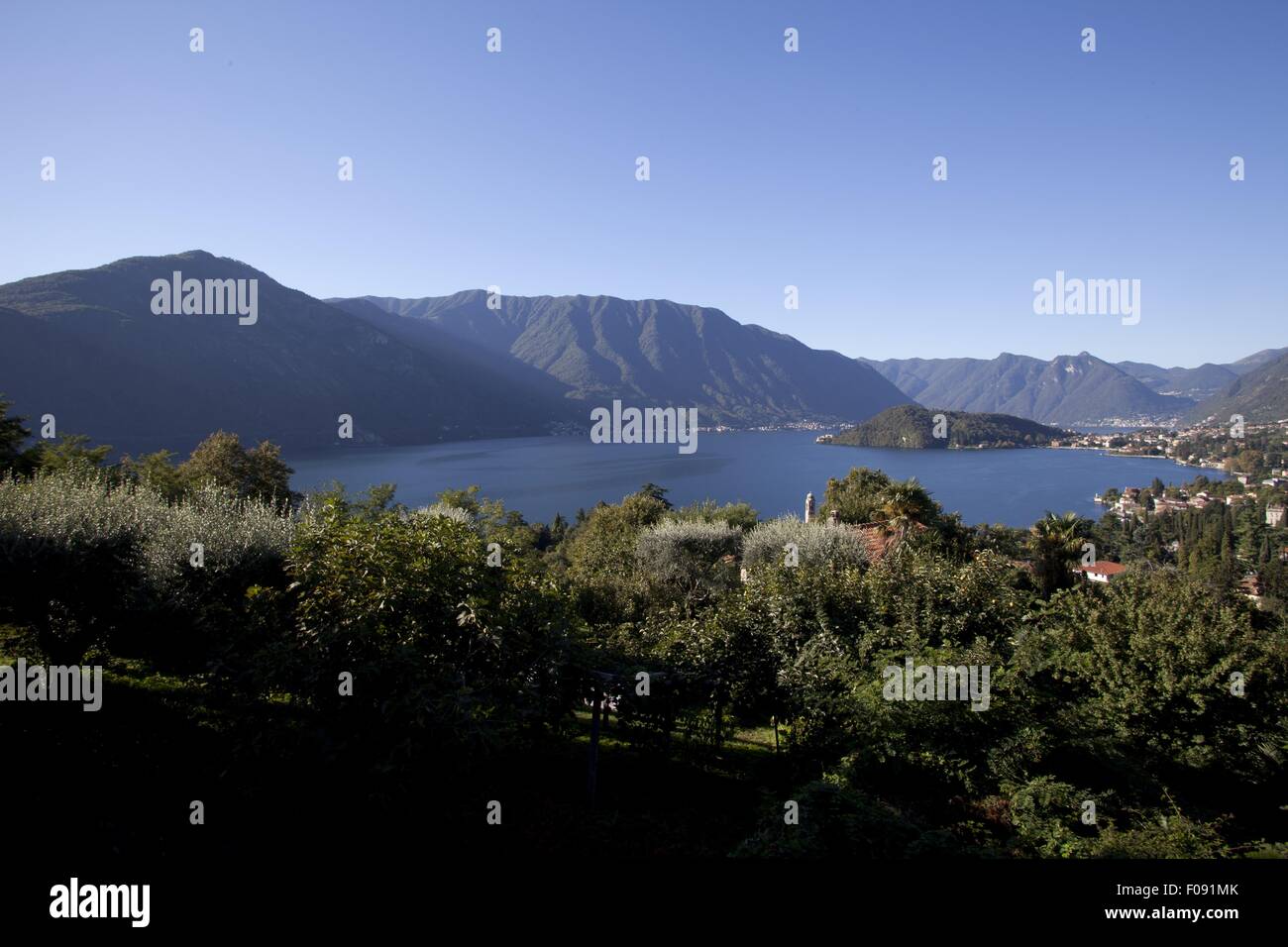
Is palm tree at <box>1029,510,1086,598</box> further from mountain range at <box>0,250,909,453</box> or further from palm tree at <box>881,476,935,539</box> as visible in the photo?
mountain range at <box>0,250,909,453</box>

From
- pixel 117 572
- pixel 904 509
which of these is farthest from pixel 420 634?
pixel 904 509

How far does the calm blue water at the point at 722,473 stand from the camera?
289ft

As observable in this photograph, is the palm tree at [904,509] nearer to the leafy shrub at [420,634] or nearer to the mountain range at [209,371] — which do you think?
the leafy shrub at [420,634]

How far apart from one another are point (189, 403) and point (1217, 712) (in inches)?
5704

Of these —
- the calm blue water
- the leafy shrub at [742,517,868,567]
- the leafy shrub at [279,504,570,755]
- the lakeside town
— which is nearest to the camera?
the leafy shrub at [279,504,570,755]

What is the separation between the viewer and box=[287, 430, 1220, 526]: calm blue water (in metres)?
87.9

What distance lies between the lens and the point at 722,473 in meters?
118

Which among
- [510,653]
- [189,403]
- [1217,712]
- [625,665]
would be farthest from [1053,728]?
[189,403]

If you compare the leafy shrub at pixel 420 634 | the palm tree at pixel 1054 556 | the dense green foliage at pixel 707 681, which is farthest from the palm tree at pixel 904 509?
the leafy shrub at pixel 420 634

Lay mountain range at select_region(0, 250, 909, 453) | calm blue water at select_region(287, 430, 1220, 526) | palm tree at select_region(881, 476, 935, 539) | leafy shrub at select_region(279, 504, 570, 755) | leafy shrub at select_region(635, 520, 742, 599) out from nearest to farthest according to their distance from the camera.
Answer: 1. leafy shrub at select_region(279, 504, 570, 755)
2. leafy shrub at select_region(635, 520, 742, 599)
3. palm tree at select_region(881, 476, 935, 539)
4. calm blue water at select_region(287, 430, 1220, 526)
5. mountain range at select_region(0, 250, 909, 453)

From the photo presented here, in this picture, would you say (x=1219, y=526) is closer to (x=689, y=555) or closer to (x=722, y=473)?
(x=722, y=473)

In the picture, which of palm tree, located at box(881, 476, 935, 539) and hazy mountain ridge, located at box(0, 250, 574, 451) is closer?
palm tree, located at box(881, 476, 935, 539)

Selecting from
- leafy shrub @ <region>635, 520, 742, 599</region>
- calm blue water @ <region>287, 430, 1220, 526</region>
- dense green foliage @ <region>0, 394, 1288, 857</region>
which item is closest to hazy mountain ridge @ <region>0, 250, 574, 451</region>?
calm blue water @ <region>287, 430, 1220, 526</region>
